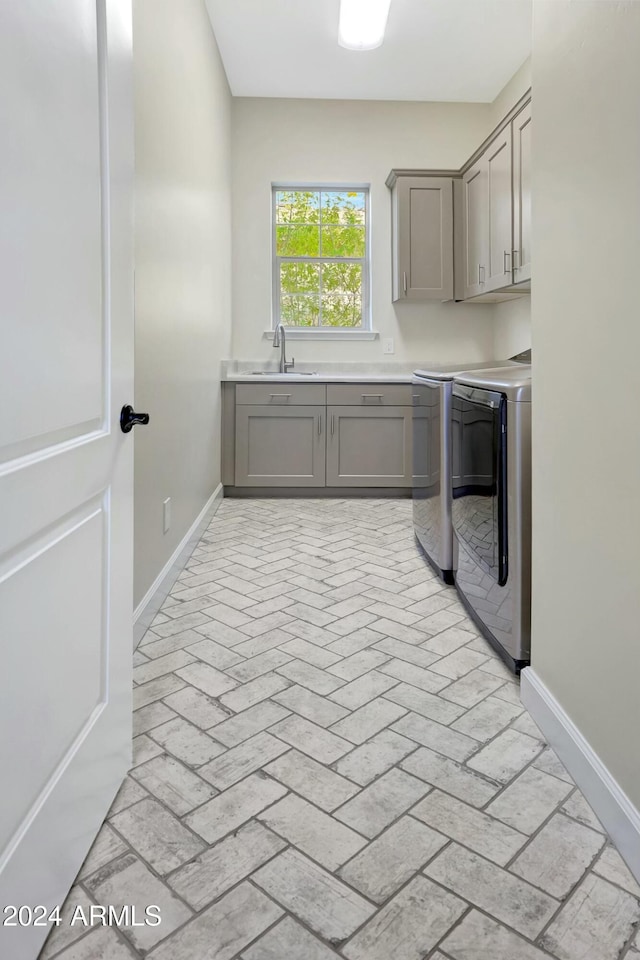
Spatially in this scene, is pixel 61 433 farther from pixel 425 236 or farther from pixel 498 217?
pixel 425 236

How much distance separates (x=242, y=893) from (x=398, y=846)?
1.00ft

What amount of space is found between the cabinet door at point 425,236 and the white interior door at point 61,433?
12.2 ft

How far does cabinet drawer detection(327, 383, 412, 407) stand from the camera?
4715 mm

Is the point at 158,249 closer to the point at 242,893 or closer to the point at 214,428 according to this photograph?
the point at 214,428

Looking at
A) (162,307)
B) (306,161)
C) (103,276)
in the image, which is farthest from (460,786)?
(306,161)

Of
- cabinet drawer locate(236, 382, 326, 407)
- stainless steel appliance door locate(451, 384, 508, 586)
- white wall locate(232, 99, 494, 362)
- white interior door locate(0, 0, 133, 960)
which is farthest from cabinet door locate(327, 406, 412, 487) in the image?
white interior door locate(0, 0, 133, 960)

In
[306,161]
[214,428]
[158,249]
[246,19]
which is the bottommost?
[214,428]

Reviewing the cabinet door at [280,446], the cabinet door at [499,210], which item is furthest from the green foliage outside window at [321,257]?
the cabinet door at [499,210]

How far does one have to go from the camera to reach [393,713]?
1.80 m

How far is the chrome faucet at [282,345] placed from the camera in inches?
201

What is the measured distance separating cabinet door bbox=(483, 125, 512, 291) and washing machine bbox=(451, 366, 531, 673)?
5.84 feet

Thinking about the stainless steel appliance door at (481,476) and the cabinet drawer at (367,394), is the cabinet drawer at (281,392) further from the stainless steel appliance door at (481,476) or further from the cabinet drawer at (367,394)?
the stainless steel appliance door at (481,476)

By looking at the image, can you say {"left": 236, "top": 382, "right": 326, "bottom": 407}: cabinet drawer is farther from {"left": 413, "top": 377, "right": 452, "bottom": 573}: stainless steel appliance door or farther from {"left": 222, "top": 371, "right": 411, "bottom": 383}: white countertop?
{"left": 413, "top": 377, "right": 452, "bottom": 573}: stainless steel appliance door

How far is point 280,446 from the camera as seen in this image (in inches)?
187
